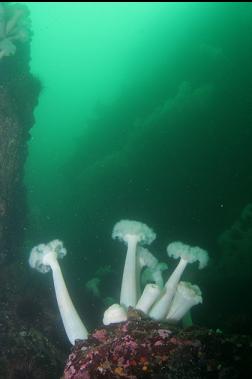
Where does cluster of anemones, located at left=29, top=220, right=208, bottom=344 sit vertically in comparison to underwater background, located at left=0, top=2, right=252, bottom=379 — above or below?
below

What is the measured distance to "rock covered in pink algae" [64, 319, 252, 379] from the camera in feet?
9.33

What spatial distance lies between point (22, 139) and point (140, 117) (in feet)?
25.8

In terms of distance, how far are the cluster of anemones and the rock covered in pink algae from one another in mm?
710

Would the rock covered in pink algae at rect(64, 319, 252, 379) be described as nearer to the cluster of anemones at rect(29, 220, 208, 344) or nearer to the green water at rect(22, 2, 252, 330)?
the cluster of anemones at rect(29, 220, 208, 344)

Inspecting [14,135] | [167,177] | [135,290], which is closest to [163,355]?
[135,290]

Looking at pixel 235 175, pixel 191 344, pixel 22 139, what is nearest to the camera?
pixel 191 344

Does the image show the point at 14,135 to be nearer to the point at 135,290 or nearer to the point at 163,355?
the point at 135,290

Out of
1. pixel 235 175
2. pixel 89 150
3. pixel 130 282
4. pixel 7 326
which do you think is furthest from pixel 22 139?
pixel 89 150

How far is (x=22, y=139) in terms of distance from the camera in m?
8.42

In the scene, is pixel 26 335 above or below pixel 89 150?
below

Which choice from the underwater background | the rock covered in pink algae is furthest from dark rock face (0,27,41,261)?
the rock covered in pink algae

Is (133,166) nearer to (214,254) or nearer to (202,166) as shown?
(202,166)

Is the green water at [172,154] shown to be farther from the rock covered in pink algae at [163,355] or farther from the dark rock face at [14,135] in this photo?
the rock covered in pink algae at [163,355]

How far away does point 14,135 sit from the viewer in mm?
7793
